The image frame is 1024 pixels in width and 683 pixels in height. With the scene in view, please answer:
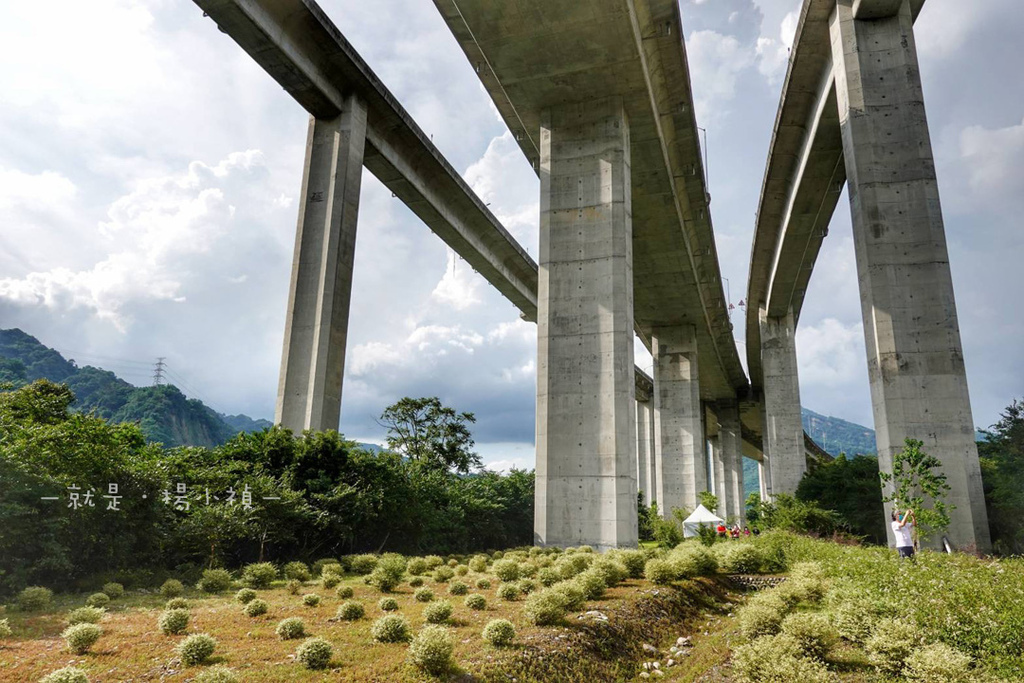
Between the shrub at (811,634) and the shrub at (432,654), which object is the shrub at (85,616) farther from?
the shrub at (811,634)

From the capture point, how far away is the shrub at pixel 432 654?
7.36 m

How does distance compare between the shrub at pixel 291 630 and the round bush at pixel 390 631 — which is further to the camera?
the shrub at pixel 291 630

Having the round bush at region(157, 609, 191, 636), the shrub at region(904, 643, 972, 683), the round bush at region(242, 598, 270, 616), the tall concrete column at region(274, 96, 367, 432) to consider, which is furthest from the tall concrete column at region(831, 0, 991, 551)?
the tall concrete column at region(274, 96, 367, 432)

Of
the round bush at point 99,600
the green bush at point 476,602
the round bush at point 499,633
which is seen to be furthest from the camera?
the round bush at point 99,600

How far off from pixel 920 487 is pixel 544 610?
560 inches

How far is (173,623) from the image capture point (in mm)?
8969

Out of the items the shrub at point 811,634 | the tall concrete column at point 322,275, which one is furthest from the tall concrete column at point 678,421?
the shrub at point 811,634

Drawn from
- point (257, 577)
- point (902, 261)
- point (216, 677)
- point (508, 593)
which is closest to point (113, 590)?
Result: point (257, 577)

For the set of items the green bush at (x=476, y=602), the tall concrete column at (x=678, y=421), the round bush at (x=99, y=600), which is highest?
the tall concrete column at (x=678, y=421)

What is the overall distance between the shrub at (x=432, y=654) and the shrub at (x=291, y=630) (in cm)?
244

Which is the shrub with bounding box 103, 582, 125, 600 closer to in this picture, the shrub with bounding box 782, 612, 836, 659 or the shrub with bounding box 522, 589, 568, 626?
the shrub with bounding box 522, 589, 568, 626

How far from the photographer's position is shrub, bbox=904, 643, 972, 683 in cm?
677

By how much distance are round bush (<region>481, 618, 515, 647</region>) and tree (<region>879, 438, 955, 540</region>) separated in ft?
44.6

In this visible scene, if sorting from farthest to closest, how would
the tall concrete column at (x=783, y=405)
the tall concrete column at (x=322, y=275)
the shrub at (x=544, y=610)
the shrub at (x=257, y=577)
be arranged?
the tall concrete column at (x=783, y=405) < the tall concrete column at (x=322, y=275) < the shrub at (x=257, y=577) < the shrub at (x=544, y=610)
